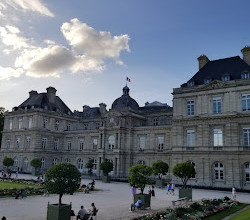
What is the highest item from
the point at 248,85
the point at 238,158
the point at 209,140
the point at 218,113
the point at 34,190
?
the point at 248,85

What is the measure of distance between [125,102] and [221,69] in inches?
969

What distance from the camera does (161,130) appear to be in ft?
175

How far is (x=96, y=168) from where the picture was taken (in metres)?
60.7

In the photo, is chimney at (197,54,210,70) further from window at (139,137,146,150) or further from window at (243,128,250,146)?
window at (139,137,146,150)

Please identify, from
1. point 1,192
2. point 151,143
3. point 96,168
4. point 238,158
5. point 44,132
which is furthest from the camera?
point 44,132

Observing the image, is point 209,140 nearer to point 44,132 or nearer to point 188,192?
point 188,192

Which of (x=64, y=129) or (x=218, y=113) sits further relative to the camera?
(x=64, y=129)

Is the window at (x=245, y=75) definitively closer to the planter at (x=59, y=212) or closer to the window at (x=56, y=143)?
the planter at (x=59, y=212)

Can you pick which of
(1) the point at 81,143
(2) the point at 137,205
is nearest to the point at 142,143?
(1) the point at 81,143

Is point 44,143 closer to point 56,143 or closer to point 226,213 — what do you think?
point 56,143

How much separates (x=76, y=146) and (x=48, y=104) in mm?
13203

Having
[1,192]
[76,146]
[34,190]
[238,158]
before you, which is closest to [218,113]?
[238,158]

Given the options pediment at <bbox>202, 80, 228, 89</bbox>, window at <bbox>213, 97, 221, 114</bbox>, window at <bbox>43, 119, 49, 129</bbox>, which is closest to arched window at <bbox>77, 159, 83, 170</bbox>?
window at <bbox>43, 119, 49, 129</bbox>

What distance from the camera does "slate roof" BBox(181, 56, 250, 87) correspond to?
4266cm
